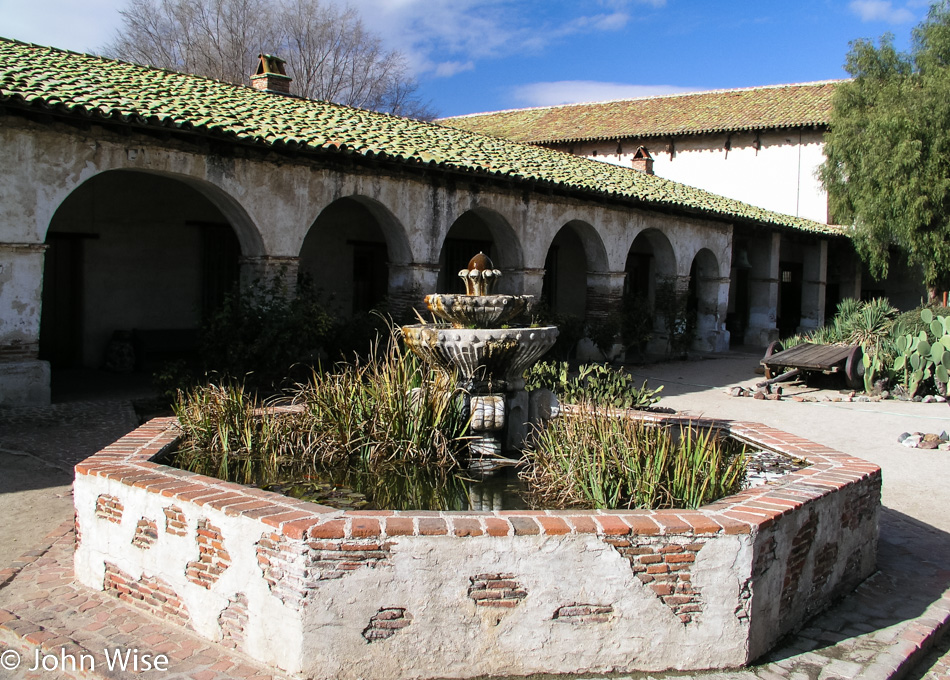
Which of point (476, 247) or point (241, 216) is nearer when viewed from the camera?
point (241, 216)

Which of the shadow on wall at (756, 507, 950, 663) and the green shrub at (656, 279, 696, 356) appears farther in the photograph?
the green shrub at (656, 279, 696, 356)

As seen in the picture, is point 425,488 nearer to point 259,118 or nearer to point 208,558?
point 208,558

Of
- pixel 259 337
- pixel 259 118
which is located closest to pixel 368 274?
pixel 259 118

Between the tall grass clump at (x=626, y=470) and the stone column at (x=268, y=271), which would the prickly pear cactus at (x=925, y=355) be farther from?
the stone column at (x=268, y=271)

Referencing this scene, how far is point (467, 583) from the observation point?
3.45m

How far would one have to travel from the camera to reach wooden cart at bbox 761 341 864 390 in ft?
41.3

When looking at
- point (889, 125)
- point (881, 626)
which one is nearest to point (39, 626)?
point (881, 626)

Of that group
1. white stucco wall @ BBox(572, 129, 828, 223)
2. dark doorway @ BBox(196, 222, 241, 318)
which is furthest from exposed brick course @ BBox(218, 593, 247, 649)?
white stucco wall @ BBox(572, 129, 828, 223)

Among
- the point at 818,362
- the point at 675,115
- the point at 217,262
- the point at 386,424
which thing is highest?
the point at 675,115

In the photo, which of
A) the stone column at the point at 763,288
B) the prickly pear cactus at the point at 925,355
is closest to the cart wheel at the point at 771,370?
the prickly pear cactus at the point at 925,355

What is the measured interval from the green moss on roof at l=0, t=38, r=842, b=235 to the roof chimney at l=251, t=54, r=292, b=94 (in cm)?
118

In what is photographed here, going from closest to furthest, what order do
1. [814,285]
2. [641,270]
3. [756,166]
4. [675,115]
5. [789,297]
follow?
[641,270] → [814,285] → [756,166] → [789,297] → [675,115]

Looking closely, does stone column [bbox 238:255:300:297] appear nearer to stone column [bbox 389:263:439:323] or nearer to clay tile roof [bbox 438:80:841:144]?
stone column [bbox 389:263:439:323]

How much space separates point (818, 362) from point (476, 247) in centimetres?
676
